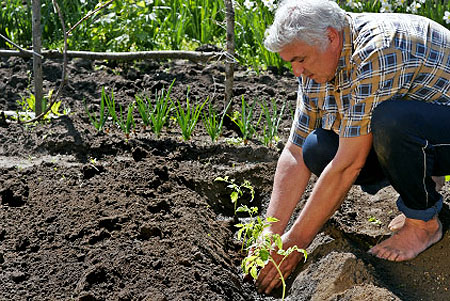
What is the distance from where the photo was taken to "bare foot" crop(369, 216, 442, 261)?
3.32 m

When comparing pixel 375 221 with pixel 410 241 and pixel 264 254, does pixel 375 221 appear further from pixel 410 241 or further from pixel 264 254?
pixel 264 254

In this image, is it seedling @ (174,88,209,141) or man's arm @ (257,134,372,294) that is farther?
seedling @ (174,88,209,141)

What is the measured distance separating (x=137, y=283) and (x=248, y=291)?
557 millimetres

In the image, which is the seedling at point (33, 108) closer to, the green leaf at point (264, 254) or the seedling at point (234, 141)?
the seedling at point (234, 141)

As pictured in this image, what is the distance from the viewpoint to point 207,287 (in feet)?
10.1

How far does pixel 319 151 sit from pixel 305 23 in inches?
29.6

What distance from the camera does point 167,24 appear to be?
6.09 metres

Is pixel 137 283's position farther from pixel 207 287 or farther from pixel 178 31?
pixel 178 31

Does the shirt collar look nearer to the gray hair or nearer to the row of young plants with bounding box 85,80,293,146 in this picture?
the gray hair

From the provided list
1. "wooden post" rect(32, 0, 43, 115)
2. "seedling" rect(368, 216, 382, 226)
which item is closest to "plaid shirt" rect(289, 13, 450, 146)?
"seedling" rect(368, 216, 382, 226)

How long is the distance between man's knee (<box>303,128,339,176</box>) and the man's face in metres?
0.44

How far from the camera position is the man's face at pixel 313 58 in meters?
2.92

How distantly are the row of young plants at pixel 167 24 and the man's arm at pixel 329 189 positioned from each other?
2.51 m

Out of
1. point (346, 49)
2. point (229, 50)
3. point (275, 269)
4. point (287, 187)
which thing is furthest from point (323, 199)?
point (229, 50)
